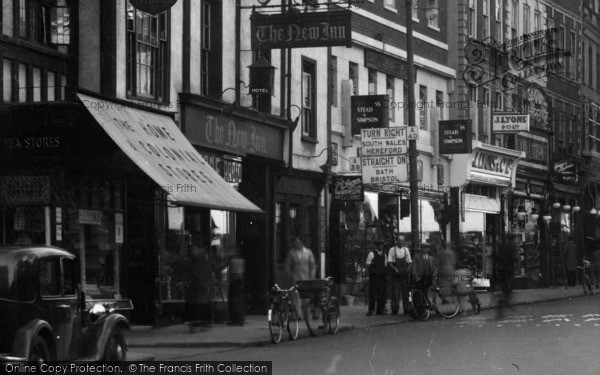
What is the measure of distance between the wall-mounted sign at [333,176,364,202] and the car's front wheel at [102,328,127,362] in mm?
20933

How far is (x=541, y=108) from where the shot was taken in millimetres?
58438

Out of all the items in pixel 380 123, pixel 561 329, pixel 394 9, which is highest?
pixel 394 9

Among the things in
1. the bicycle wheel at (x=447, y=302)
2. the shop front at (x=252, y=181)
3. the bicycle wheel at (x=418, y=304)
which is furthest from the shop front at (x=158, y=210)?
the bicycle wheel at (x=447, y=302)

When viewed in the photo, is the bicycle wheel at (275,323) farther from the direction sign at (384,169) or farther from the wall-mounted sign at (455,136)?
the wall-mounted sign at (455,136)

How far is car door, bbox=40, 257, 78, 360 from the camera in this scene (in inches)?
600

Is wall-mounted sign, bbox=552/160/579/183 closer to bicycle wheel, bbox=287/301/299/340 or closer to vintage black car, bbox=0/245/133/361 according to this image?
bicycle wheel, bbox=287/301/299/340

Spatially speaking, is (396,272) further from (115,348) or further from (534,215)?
(534,215)

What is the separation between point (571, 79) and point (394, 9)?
73.0 ft

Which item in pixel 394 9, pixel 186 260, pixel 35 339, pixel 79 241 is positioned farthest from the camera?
pixel 394 9

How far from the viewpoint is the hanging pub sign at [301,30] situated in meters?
28.7

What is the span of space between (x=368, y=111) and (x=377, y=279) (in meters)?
5.68

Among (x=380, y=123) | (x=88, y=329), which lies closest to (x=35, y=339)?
(x=88, y=329)

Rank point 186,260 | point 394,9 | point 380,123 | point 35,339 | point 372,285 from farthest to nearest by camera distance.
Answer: point 394,9 → point 380,123 → point 372,285 → point 186,260 → point 35,339

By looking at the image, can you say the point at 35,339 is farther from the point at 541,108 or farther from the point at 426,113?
the point at 541,108
